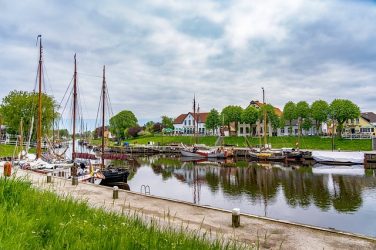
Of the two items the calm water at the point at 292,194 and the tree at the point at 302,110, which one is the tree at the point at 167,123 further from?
the calm water at the point at 292,194

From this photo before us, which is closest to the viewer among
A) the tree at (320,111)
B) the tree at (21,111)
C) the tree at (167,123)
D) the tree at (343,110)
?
the tree at (21,111)

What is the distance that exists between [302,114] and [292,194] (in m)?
66.0

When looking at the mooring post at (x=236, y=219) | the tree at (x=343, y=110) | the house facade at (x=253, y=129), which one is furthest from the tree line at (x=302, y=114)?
the mooring post at (x=236, y=219)

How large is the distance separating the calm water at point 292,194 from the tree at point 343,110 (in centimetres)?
4127

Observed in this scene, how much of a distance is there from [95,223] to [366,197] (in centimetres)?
2413

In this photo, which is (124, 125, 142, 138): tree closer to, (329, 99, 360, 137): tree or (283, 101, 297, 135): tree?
(283, 101, 297, 135): tree

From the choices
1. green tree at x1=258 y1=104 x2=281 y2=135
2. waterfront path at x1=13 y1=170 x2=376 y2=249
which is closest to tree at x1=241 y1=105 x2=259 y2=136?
green tree at x1=258 y1=104 x2=281 y2=135

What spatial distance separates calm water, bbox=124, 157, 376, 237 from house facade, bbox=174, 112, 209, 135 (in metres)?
86.7

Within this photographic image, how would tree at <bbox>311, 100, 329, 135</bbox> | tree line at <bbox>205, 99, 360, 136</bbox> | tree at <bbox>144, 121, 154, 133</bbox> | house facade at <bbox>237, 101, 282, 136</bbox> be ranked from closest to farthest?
tree line at <bbox>205, 99, 360, 136</bbox> → tree at <bbox>311, 100, 329, 135</bbox> → house facade at <bbox>237, 101, 282, 136</bbox> → tree at <bbox>144, 121, 154, 133</bbox>

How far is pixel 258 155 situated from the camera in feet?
196

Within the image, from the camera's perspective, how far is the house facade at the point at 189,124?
126 metres

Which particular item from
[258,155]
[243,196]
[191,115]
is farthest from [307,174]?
[191,115]

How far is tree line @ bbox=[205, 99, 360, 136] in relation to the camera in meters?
77.5

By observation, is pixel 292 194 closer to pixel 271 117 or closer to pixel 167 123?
pixel 271 117
